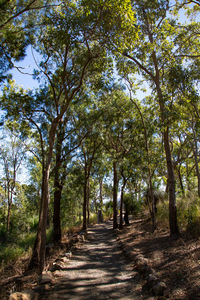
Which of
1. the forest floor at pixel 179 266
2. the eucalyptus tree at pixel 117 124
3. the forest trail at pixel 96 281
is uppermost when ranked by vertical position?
the eucalyptus tree at pixel 117 124

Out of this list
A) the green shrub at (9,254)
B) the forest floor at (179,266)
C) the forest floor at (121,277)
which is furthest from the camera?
the green shrub at (9,254)

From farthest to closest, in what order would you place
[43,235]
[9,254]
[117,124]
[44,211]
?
1. [117,124]
2. [9,254]
3. [44,211]
4. [43,235]

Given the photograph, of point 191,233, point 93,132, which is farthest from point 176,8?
point 191,233

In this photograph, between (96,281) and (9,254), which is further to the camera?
(9,254)

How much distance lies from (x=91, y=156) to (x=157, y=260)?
13.9 metres

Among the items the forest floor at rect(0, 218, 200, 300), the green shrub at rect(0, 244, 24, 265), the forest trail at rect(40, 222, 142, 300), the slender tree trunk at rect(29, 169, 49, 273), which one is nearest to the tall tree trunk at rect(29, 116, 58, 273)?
the slender tree trunk at rect(29, 169, 49, 273)

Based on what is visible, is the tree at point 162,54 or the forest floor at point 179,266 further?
the tree at point 162,54

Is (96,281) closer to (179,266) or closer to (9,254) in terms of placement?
(179,266)

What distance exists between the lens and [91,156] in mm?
20203

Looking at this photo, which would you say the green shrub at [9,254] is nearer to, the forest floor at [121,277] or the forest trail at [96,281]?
the forest floor at [121,277]

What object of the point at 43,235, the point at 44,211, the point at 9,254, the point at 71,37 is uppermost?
the point at 71,37

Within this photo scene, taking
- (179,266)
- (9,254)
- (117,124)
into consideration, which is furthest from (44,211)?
(117,124)

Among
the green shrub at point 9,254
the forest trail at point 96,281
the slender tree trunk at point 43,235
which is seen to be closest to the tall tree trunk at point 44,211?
the slender tree trunk at point 43,235

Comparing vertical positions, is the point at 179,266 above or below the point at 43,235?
below
